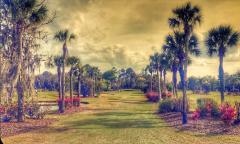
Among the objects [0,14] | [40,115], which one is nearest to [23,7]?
[0,14]

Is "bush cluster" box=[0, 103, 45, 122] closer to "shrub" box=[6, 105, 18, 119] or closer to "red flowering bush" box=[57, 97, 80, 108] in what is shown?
"shrub" box=[6, 105, 18, 119]

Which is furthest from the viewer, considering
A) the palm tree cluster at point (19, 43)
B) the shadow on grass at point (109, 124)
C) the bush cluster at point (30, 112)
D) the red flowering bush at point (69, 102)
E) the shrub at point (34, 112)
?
the red flowering bush at point (69, 102)

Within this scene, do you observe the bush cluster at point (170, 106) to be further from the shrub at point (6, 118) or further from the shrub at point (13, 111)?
the shrub at point (6, 118)

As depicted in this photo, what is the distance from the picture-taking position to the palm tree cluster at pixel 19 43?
16531 millimetres

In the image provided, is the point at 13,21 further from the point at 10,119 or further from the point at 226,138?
the point at 226,138

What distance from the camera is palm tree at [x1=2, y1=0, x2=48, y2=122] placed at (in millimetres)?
16959

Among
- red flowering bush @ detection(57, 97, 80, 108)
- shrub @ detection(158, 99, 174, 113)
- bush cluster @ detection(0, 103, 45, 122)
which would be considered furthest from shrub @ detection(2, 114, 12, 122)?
shrub @ detection(158, 99, 174, 113)

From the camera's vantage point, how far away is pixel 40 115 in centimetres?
3047

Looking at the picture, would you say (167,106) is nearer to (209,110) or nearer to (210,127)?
(209,110)

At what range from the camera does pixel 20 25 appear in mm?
21188

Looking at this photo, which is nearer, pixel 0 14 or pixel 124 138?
pixel 124 138

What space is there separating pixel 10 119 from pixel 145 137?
15.4 m

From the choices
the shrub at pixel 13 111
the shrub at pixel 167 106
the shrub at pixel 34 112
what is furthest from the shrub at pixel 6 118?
the shrub at pixel 167 106

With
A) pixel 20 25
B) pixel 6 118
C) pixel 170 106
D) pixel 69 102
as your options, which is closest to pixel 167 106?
pixel 170 106
